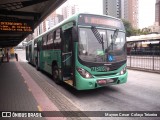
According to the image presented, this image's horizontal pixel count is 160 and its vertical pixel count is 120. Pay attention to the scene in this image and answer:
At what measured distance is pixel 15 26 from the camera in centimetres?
1254

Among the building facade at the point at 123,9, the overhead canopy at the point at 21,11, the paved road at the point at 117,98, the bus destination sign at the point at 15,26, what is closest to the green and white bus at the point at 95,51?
the paved road at the point at 117,98

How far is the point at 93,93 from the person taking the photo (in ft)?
22.5

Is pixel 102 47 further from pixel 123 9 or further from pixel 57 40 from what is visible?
pixel 123 9

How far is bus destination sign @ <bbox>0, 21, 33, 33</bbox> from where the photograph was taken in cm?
1194

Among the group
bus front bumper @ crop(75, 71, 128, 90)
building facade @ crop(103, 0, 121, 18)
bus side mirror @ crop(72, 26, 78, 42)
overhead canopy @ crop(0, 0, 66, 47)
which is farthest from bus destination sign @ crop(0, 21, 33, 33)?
building facade @ crop(103, 0, 121, 18)

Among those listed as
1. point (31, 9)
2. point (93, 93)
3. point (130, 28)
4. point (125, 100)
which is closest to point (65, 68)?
point (93, 93)

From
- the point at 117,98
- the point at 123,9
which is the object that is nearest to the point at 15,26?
the point at 117,98

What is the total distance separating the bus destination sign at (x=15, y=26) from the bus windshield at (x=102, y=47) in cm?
812

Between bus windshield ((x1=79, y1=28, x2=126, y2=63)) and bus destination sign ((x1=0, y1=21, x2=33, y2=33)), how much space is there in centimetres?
812

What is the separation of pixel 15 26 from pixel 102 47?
8718 mm

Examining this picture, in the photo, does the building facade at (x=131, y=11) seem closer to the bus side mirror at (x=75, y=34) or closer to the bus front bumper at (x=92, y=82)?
the bus front bumper at (x=92, y=82)

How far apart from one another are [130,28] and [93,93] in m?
63.7

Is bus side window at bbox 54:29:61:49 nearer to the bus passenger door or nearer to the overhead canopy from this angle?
the bus passenger door

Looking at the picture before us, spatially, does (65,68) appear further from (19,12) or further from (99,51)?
(19,12)
